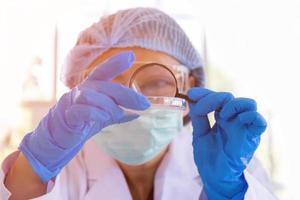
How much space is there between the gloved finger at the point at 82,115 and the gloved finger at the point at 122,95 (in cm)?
4

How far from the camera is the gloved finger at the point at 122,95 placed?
0.85m

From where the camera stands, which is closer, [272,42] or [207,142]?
[207,142]

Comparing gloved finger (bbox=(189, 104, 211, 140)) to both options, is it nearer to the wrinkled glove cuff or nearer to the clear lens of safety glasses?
the clear lens of safety glasses

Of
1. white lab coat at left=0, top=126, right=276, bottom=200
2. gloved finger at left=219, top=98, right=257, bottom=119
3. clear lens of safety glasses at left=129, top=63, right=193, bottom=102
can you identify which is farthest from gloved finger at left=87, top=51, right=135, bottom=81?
white lab coat at left=0, top=126, right=276, bottom=200

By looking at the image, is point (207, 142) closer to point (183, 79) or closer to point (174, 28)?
point (183, 79)

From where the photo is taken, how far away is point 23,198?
987 millimetres

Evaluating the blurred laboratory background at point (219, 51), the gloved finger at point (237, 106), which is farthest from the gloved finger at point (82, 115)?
the blurred laboratory background at point (219, 51)

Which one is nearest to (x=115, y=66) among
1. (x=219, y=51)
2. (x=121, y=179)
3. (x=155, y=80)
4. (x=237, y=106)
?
(x=155, y=80)

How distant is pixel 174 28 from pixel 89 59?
0.29 meters

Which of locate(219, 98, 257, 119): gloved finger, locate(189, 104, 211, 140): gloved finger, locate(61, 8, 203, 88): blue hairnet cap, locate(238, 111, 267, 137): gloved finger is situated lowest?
locate(189, 104, 211, 140): gloved finger

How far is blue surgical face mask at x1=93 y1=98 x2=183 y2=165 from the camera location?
106 cm

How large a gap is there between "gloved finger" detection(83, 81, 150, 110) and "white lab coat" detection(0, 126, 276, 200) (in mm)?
336

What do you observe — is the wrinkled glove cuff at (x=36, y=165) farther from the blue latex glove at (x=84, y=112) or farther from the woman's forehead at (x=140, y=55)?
the woman's forehead at (x=140, y=55)

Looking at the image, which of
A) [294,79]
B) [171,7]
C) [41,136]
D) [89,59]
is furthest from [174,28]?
[294,79]
